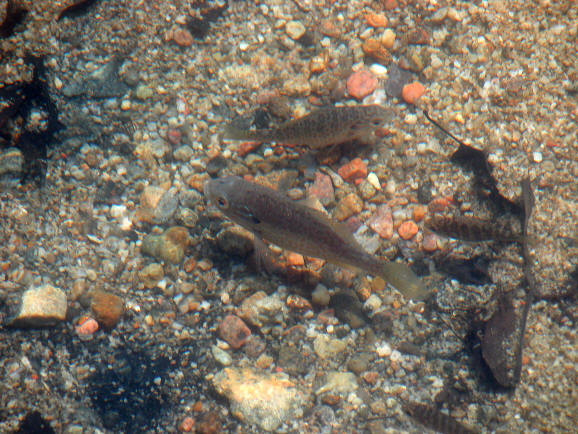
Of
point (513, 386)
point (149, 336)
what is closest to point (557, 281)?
point (513, 386)

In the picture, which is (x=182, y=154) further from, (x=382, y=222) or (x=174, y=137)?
(x=382, y=222)

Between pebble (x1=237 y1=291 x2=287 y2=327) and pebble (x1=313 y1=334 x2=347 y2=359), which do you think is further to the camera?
pebble (x1=237 y1=291 x2=287 y2=327)

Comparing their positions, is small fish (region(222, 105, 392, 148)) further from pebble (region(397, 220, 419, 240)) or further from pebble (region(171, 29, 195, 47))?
pebble (region(171, 29, 195, 47))

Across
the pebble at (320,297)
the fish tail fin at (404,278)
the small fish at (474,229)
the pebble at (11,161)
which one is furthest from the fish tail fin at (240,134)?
the pebble at (11,161)

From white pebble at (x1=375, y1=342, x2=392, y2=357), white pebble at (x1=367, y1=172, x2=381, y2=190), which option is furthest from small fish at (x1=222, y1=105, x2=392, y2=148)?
white pebble at (x1=375, y1=342, x2=392, y2=357)

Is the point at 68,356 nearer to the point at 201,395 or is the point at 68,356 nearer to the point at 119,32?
the point at 201,395
